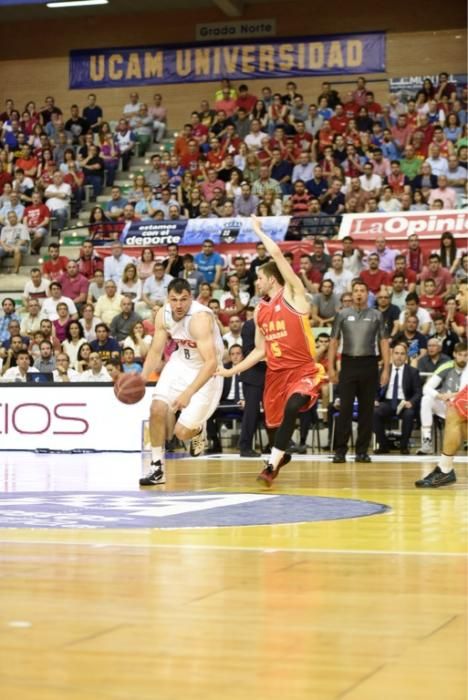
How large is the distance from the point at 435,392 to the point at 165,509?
854cm

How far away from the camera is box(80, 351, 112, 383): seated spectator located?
16484 mm

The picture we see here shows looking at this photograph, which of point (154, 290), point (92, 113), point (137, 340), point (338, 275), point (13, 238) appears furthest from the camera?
point (92, 113)

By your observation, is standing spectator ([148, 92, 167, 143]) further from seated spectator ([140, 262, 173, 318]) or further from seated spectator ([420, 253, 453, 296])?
seated spectator ([420, 253, 453, 296])

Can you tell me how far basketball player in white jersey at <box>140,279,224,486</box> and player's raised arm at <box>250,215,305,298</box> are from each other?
0.67m

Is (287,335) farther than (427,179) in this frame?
No

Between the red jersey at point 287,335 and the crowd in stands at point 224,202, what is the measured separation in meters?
5.43

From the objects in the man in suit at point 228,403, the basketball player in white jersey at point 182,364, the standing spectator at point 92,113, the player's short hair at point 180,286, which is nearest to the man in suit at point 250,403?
the man in suit at point 228,403

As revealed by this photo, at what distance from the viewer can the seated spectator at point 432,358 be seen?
1633cm

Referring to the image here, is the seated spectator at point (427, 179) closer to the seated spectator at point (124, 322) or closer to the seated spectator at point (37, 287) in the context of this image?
the seated spectator at point (124, 322)

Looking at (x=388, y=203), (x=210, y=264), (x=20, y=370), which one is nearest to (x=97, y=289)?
(x=210, y=264)

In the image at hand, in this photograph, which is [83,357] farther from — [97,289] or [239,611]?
[239,611]

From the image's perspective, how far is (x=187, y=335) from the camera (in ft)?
32.1

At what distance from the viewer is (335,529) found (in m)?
6.45

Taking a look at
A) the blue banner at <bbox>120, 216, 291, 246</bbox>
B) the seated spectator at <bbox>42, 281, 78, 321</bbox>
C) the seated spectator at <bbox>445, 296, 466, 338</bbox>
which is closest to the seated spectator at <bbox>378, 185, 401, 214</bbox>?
the blue banner at <bbox>120, 216, 291, 246</bbox>
